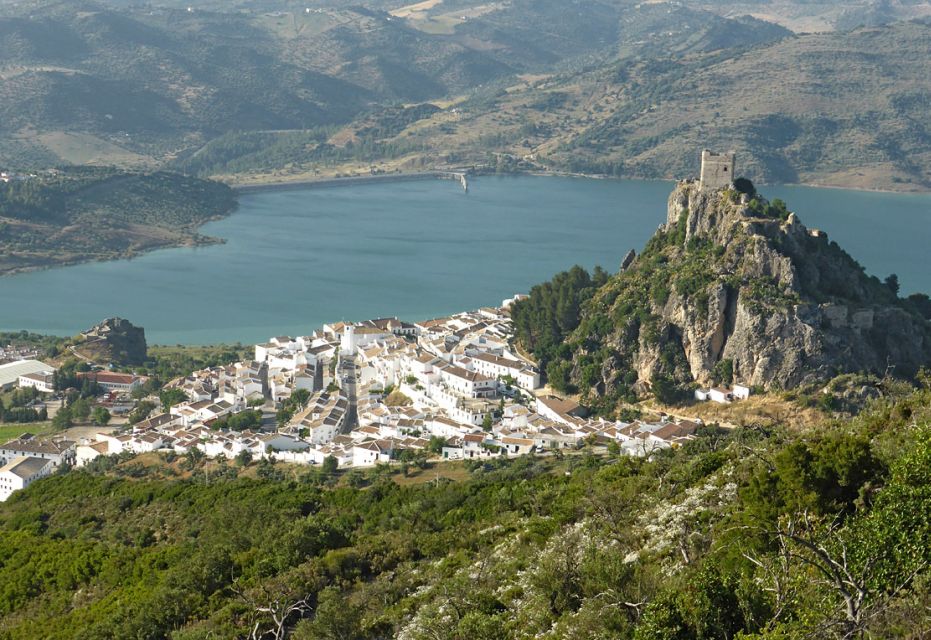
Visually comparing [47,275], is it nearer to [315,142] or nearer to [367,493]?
[367,493]

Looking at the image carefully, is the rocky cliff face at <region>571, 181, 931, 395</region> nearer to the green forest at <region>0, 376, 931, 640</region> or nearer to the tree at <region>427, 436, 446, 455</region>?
the tree at <region>427, 436, 446, 455</region>

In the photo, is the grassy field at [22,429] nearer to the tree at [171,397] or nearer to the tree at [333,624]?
the tree at [171,397]

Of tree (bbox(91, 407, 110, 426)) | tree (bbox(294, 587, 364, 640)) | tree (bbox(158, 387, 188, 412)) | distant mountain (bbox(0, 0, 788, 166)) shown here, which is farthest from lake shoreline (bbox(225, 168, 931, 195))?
tree (bbox(294, 587, 364, 640))

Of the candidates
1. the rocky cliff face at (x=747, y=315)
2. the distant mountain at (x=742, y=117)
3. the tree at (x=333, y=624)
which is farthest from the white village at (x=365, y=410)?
the distant mountain at (x=742, y=117)

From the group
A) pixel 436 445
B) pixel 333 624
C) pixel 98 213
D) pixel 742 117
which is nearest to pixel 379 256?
pixel 98 213

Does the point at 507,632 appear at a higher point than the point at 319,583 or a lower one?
higher

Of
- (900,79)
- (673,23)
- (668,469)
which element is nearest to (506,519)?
(668,469)
